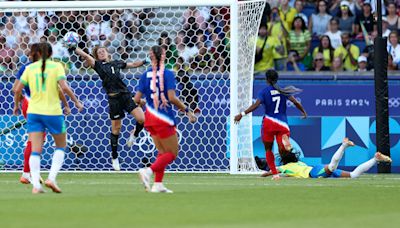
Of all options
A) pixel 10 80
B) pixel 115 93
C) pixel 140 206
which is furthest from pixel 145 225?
pixel 10 80

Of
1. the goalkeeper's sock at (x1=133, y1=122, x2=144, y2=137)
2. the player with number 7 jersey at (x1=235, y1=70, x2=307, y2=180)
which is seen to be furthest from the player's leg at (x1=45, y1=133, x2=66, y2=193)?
the goalkeeper's sock at (x1=133, y1=122, x2=144, y2=137)

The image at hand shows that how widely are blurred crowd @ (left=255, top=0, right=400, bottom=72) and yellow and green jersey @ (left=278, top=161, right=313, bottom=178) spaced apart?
5.63 metres

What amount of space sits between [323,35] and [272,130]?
6574 mm

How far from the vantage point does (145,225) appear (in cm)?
1134

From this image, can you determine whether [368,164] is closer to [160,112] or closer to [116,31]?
[160,112]

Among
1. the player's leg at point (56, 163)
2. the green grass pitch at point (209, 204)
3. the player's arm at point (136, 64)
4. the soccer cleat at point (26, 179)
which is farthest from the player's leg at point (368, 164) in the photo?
the player's leg at point (56, 163)

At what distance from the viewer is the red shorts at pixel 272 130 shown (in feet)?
69.8

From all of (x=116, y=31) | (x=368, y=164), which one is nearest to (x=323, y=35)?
(x=116, y=31)

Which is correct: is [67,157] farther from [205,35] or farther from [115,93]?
[205,35]

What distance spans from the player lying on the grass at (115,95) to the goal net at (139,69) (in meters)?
1.04

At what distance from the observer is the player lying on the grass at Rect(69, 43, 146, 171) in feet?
75.6

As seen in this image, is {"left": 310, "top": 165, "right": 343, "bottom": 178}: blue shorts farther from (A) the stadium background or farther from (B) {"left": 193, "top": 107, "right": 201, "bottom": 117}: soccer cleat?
(B) {"left": 193, "top": 107, "right": 201, "bottom": 117}: soccer cleat

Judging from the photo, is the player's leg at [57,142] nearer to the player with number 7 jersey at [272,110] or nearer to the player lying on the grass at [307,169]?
the player with number 7 jersey at [272,110]

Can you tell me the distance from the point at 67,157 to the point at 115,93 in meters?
2.19
